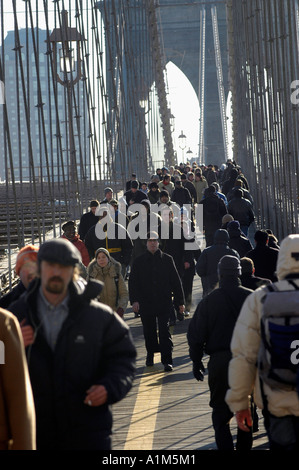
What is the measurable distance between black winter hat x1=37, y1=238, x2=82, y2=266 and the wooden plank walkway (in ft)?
6.24

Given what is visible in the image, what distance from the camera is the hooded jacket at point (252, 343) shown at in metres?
3.96

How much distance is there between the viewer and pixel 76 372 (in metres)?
3.51

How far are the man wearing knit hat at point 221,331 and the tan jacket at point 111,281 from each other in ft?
9.78

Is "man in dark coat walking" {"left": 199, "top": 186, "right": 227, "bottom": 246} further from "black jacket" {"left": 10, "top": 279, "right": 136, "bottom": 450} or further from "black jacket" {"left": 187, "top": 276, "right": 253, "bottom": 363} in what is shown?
"black jacket" {"left": 10, "top": 279, "right": 136, "bottom": 450}

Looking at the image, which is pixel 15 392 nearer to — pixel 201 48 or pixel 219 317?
pixel 219 317

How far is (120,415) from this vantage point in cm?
699

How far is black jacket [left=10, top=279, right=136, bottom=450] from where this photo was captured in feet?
11.5

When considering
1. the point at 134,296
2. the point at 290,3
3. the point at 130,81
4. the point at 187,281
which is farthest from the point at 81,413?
the point at 130,81

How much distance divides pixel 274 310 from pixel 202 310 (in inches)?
64.2

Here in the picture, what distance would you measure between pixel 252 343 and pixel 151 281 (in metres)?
4.68

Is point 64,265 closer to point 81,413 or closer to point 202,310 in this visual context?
point 81,413

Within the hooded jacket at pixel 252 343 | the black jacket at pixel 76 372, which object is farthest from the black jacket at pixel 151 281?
the black jacket at pixel 76 372

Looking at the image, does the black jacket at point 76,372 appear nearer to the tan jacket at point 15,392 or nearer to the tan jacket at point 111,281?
the tan jacket at point 15,392

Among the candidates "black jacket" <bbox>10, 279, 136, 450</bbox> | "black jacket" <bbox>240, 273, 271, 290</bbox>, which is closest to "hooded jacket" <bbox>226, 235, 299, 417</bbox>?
"black jacket" <bbox>10, 279, 136, 450</bbox>
